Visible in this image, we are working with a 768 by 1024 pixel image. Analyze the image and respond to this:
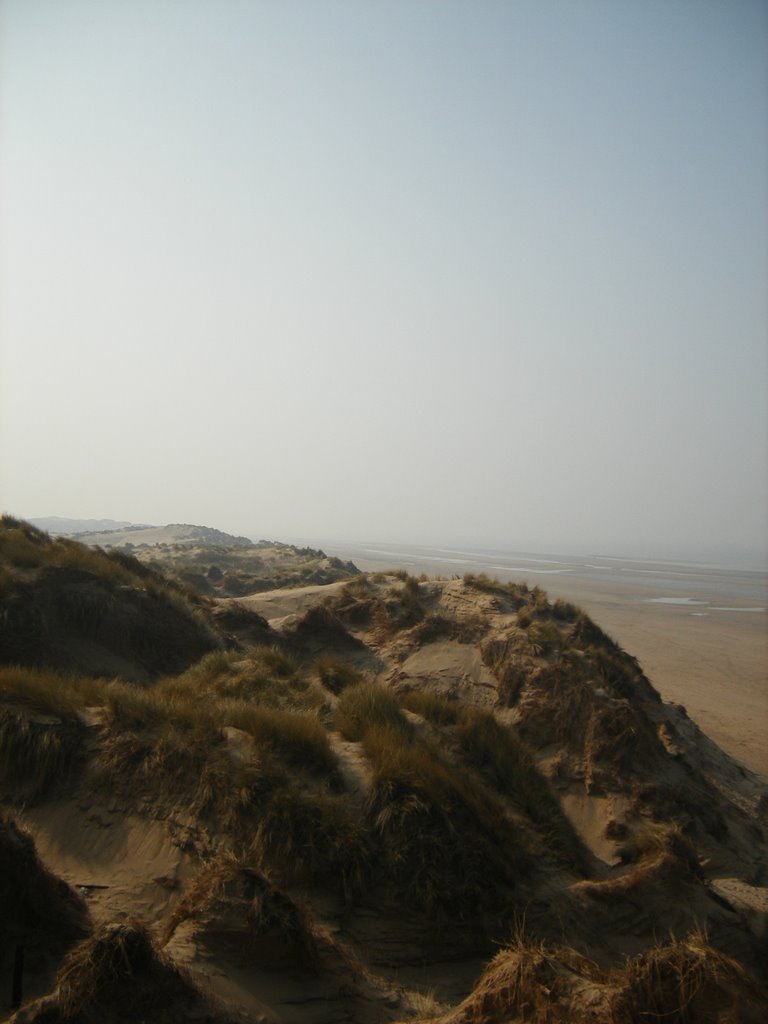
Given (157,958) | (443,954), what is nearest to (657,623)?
(443,954)

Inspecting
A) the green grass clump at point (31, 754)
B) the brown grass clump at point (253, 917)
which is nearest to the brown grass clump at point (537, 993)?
the brown grass clump at point (253, 917)

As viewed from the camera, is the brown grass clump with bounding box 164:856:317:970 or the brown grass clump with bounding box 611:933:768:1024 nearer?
the brown grass clump with bounding box 611:933:768:1024

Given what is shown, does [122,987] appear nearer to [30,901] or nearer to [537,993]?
[30,901]

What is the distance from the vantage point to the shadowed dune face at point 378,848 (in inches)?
136

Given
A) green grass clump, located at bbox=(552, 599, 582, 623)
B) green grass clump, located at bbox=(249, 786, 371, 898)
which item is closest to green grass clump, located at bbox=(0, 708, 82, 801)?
green grass clump, located at bbox=(249, 786, 371, 898)

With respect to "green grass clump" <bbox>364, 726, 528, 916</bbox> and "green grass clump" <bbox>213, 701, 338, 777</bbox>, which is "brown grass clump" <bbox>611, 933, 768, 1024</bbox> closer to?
"green grass clump" <bbox>364, 726, 528, 916</bbox>

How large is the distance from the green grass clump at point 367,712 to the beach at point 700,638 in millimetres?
10764

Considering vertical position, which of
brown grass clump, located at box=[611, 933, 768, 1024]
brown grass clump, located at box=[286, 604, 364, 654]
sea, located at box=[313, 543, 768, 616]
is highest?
brown grass clump, located at box=[611, 933, 768, 1024]

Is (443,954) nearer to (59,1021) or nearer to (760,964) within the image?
(59,1021)

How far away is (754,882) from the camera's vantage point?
838 centimetres

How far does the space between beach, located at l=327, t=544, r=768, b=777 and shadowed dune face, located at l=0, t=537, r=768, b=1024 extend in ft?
23.8

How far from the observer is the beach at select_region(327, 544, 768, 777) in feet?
58.5

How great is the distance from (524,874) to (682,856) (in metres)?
2.66

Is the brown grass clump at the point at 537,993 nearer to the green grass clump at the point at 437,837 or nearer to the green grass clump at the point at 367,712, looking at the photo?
the green grass clump at the point at 437,837
